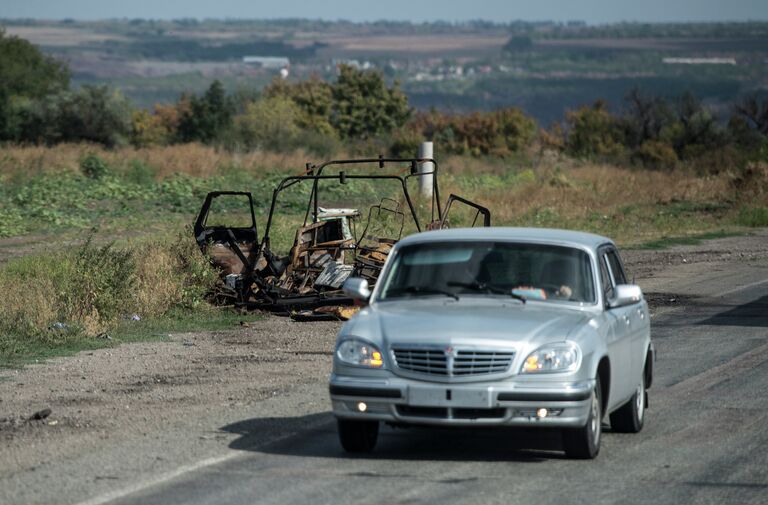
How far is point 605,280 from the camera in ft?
35.3

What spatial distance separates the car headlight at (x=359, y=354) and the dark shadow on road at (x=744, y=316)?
35.9 feet

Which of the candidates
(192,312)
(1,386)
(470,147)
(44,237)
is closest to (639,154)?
(470,147)

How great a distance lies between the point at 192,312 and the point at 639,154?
66.4 meters

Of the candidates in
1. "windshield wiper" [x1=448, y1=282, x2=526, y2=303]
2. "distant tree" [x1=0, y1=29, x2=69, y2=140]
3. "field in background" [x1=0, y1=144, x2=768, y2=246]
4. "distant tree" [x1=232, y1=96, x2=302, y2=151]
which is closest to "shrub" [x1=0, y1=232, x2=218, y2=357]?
"windshield wiper" [x1=448, y1=282, x2=526, y2=303]

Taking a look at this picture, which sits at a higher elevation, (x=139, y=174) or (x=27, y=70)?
(x=139, y=174)

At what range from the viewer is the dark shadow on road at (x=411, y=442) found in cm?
1004

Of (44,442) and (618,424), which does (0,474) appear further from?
(618,424)

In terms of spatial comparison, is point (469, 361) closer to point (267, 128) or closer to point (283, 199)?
point (283, 199)

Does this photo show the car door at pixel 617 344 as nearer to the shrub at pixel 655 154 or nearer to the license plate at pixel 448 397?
the license plate at pixel 448 397

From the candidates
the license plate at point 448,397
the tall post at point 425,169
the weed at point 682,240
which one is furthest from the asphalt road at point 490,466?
the tall post at point 425,169

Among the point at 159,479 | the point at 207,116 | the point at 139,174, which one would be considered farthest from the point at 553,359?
the point at 207,116

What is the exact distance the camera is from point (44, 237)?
35.1 metres

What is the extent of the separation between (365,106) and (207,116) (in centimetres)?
1639

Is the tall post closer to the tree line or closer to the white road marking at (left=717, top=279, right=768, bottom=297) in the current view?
the white road marking at (left=717, top=279, right=768, bottom=297)
